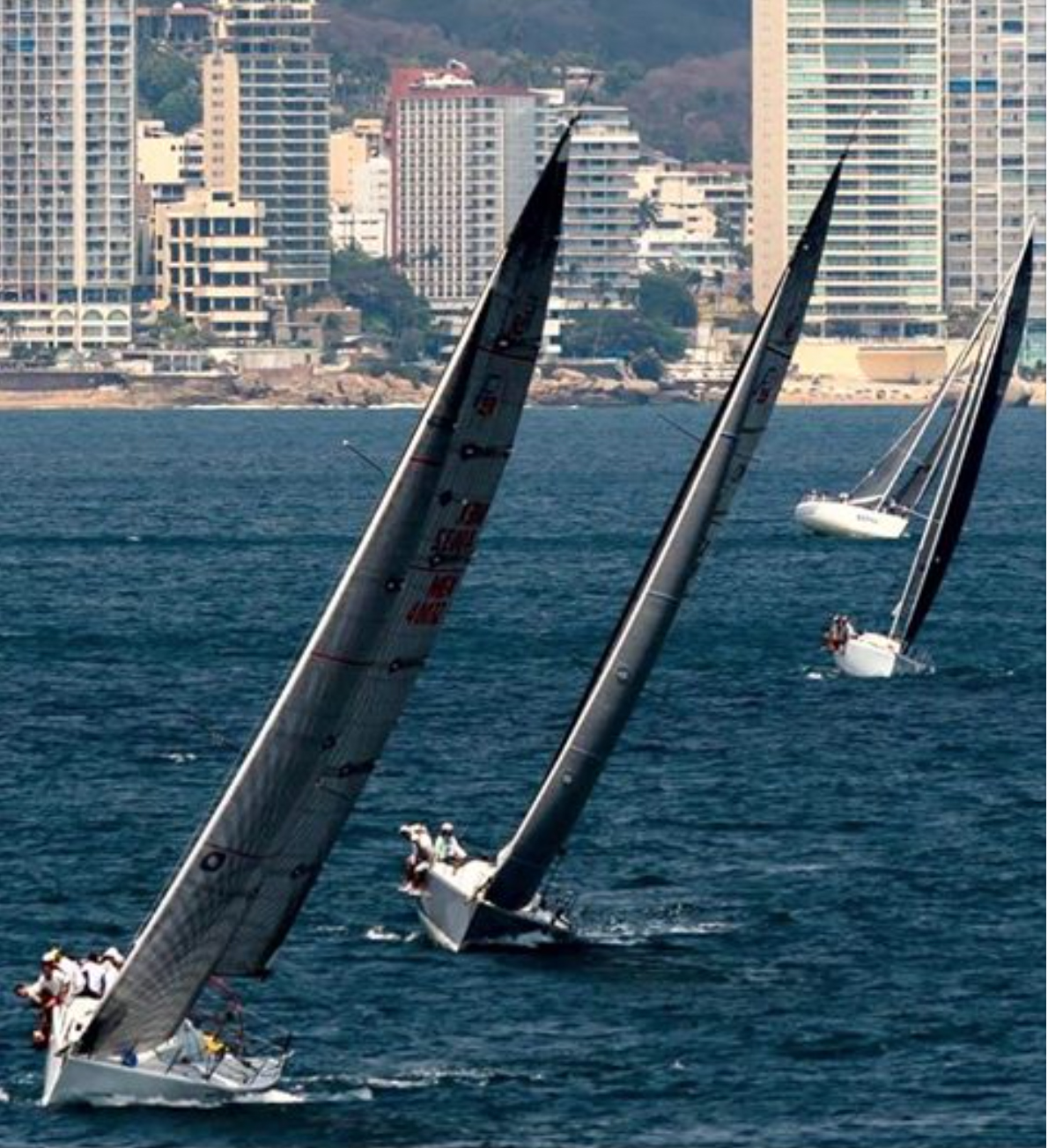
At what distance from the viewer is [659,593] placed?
5559cm

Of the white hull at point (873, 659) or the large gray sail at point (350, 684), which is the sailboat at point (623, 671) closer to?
the large gray sail at point (350, 684)

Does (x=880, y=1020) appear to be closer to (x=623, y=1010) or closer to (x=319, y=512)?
(x=623, y=1010)

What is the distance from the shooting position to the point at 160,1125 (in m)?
43.9

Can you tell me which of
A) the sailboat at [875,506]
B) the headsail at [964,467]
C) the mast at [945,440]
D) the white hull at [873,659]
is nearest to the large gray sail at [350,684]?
the white hull at [873,659]

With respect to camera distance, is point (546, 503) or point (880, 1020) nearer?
point (880, 1020)

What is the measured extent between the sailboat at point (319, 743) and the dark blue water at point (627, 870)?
2.48 feet

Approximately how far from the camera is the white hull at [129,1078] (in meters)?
44.4

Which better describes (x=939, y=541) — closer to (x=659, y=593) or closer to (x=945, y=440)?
(x=945, y=440)

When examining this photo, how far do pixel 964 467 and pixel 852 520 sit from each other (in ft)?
161

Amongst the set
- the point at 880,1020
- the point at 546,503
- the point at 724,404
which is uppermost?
the point at 724,404

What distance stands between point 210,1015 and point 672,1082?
484 cm

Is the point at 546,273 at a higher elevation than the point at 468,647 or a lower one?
higher

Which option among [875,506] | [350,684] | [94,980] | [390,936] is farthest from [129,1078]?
[875,506]

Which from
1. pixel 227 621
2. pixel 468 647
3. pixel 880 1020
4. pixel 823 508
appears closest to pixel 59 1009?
pixel 880 1020
